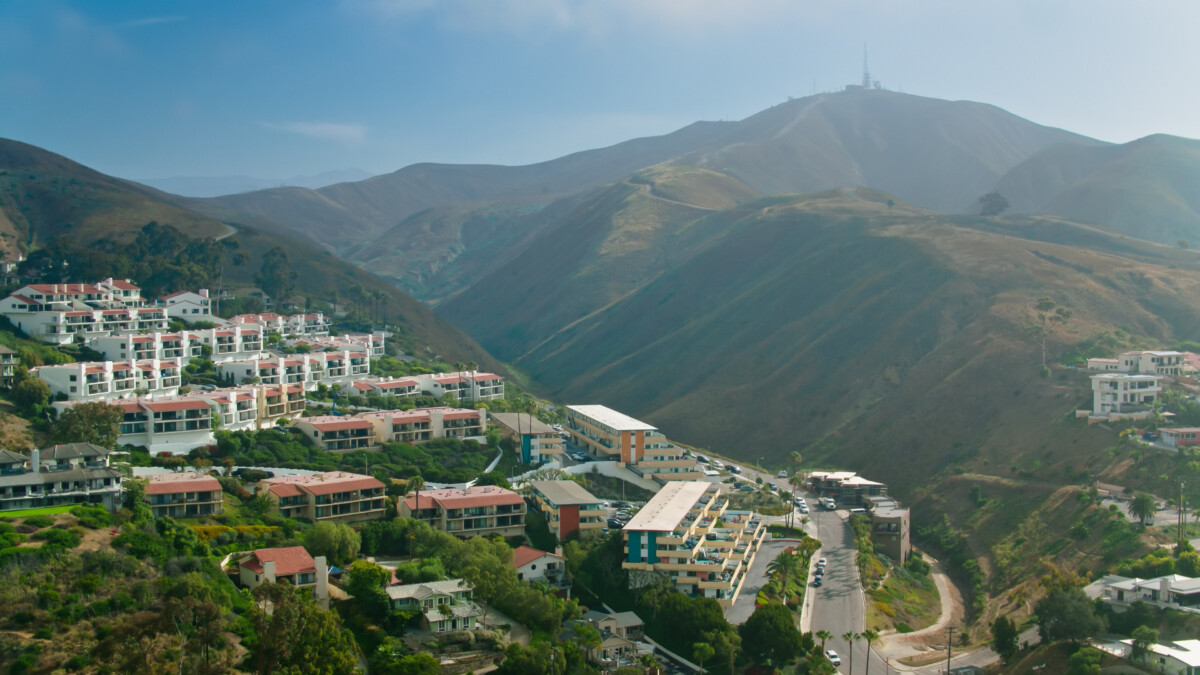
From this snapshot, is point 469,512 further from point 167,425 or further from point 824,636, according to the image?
point 824,636

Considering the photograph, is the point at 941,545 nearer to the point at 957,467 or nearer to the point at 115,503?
the point at 957,467

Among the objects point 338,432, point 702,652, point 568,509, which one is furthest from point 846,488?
point 338,432

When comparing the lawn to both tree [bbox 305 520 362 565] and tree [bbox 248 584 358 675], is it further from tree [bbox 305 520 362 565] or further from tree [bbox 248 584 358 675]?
tree [bbox 248 584 358 675]

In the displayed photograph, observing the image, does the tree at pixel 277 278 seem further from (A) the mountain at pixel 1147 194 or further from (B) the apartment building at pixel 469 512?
(A) the mountain at pixel 1147 194

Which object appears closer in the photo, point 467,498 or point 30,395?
point 467,498

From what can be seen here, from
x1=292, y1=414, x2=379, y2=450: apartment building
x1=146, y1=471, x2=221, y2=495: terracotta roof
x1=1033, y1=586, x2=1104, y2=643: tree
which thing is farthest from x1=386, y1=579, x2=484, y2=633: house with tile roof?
x1=1033, y1=586, x2=1104, y2=643: tree

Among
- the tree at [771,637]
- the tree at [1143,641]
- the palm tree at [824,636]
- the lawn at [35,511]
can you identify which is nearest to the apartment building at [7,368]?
the lawn at [35,511]
